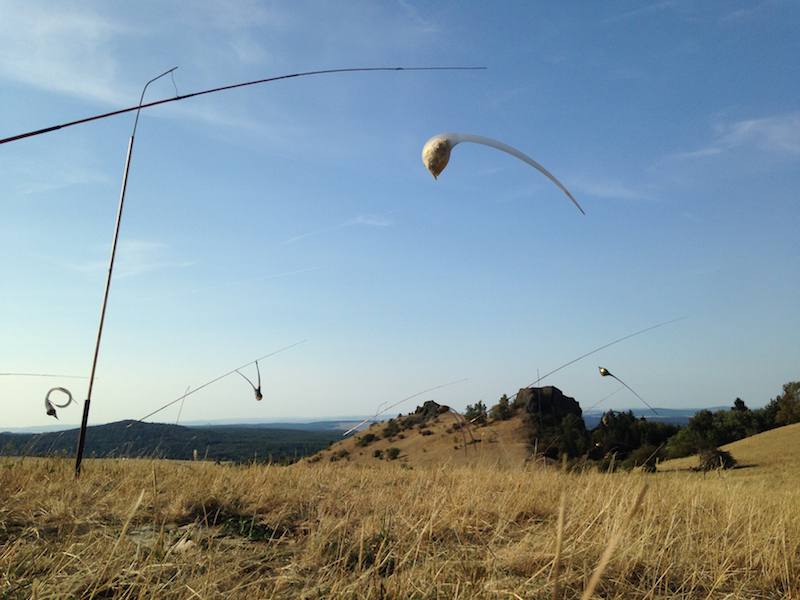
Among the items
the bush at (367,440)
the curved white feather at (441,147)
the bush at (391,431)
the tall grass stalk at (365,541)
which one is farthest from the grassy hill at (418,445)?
the curved white feather at (441,147)

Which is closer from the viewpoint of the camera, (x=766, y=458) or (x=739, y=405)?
(x=766, y=458)

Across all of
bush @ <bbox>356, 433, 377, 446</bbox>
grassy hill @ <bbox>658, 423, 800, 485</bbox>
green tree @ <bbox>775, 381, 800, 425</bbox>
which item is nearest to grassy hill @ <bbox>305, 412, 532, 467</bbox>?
bush @ <bbox>356, 433, 377, 446</bbox>

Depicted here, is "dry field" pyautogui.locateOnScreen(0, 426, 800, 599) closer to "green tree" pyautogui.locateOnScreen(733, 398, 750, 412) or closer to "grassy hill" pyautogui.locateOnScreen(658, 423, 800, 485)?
"grassy hill" pyautogui.locateOnScreen(658, 423, 800, 485)

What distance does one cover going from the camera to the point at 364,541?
130 inches

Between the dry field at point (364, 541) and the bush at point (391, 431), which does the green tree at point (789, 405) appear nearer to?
the bush at point (391, 431)

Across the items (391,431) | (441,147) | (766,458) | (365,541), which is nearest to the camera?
(441,147)

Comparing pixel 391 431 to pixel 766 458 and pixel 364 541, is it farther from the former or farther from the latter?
pixel 364 541

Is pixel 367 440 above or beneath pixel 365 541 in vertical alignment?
beneath

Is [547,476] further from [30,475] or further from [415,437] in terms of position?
[415,437]

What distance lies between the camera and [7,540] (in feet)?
10.6

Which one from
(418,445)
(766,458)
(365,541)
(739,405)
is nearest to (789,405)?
(739,405)

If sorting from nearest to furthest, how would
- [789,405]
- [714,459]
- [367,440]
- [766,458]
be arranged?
[714,459] → [766,458] → [789,405] → [367,440]

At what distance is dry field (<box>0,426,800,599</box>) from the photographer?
A: 8.61 ft

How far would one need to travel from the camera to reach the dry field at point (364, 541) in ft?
8.61
